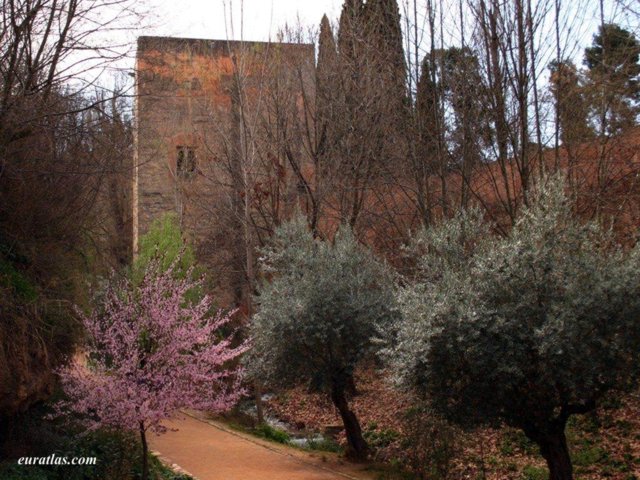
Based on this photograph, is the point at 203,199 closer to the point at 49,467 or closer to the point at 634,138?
the point at 634,138

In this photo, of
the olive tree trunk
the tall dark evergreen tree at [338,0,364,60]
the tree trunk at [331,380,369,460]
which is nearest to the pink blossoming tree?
the tree trunk at [331,380,369,460]

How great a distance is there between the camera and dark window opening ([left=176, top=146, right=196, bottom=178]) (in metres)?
27.4

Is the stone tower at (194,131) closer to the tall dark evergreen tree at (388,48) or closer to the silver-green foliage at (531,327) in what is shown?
the tall dark evergreen tree at (388,48)

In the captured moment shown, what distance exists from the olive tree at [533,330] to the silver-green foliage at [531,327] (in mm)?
13

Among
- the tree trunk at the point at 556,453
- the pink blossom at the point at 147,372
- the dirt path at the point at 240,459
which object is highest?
the pink blossom at the point at 147,372

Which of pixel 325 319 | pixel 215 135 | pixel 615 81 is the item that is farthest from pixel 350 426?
pixel 215 135

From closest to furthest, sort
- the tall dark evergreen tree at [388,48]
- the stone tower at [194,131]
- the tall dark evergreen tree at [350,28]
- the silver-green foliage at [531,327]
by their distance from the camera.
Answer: the silver-green foliage at [531,327]
the tall dark evergreen tree at [388,48]
the tall dark evergreen tree at [350,28]
the stone tower at [194,131]

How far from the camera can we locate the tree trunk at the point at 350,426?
14656mm

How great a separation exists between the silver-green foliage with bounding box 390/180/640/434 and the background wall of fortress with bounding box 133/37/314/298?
416 inches

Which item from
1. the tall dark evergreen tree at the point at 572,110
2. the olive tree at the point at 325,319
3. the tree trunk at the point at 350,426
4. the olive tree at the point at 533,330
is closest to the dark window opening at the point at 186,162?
the olive tree at the point at 325,319

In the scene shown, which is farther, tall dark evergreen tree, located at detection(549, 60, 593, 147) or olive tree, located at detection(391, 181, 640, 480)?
tall dark evergreen tree, located at detection(549, 60, 593, 147)

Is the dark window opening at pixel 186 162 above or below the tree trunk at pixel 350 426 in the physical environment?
above

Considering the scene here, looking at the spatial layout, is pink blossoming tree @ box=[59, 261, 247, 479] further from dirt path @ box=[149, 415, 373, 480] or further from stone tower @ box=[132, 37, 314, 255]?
stone tower @ box=[132, 37, 314, 255]

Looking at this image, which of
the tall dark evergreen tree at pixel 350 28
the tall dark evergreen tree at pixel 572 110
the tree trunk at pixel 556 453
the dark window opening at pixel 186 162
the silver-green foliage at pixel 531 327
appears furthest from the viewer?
the dark window opening at pixel 186 162
